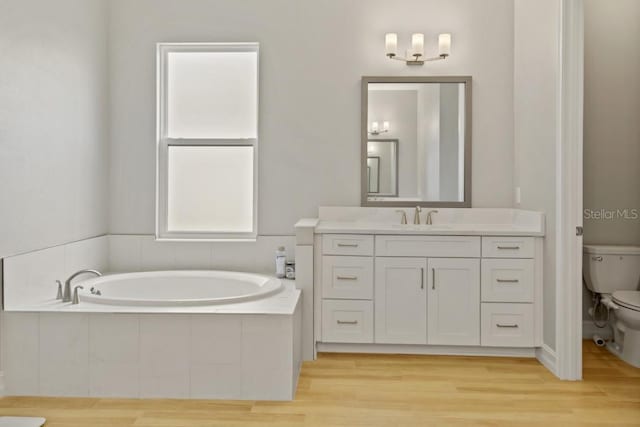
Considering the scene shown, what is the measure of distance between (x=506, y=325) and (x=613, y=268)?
2.75 ft

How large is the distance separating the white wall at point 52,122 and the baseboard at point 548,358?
9.66 feet

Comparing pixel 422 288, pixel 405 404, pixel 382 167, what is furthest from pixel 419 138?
pixel 405 404

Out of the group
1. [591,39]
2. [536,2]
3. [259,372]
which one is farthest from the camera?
[591,39]

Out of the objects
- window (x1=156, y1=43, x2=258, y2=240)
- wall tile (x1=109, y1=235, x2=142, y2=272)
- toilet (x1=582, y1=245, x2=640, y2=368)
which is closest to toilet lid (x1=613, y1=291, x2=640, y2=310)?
toilet (x1=582, y1=245, x2=640, y2=368)

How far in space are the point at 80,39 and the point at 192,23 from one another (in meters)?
0.79

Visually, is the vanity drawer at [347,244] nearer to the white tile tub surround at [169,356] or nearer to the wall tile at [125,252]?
the white tile tub surround at [169,356]

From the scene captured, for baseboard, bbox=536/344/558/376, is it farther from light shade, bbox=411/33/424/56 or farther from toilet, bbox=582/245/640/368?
light shade, bbox=411/33/424/56

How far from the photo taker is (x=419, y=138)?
3760mm

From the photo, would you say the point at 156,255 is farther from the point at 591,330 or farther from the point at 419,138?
the point at 591,330

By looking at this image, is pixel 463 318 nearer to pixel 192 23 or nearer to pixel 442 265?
pixel 442 265

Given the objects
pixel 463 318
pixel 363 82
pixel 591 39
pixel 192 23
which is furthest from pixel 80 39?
pixel 591 39

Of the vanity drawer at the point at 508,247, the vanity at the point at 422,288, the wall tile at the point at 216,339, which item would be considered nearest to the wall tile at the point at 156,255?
the vanity at the point at 422,288

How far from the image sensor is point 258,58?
3.77 meters

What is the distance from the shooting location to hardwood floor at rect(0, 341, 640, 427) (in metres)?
2.36
